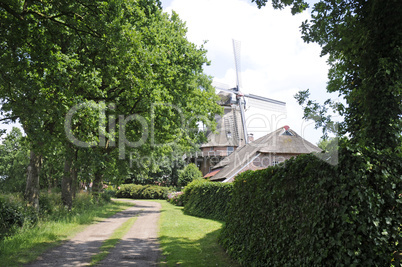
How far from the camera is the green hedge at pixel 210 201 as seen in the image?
20.9m

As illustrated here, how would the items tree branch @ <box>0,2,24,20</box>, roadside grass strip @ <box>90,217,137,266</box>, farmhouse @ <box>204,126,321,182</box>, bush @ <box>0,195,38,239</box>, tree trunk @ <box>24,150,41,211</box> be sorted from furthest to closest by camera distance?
farmhouse @ <box>204,126,321,182</box>
tree trunk @ <box>24,150,41,211</box>
bush @ <box>0,195,38,239</box>
roadside grass strip @ <box>90,217,137,266</box>
tree branch @ <box>0,2,24,20</box>

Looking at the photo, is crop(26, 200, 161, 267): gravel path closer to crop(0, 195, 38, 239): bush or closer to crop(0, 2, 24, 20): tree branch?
crop(0, 195, 38, 239): bush

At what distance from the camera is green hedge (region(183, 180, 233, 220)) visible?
2088cm

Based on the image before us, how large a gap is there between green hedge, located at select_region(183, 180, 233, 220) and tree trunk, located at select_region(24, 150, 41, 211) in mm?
10583

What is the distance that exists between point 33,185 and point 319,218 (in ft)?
51.5

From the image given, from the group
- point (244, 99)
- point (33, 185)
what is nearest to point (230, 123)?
point (244, 99)

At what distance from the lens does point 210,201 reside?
23.4 metres

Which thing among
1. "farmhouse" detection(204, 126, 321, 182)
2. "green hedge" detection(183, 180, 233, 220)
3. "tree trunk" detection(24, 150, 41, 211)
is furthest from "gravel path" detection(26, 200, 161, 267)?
"farmhouse" detection(204, 126, 321, 182)

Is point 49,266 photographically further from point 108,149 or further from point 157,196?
point 157,196

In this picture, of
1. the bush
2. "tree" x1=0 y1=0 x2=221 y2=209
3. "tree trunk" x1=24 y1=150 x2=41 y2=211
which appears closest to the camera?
"tree" x1=0 y1=0 x2=221 y2=209

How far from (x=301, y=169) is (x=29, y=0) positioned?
9.23 metres

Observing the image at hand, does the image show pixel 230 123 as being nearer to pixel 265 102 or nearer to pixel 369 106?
pixel 265 102

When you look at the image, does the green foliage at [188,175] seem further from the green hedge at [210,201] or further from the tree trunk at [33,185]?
the tree trunk at [33,185]

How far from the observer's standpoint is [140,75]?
14.8m
